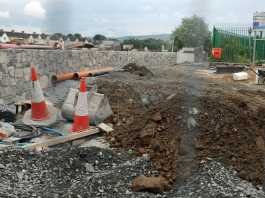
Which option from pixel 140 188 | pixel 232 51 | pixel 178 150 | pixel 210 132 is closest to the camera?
pixel 140 188

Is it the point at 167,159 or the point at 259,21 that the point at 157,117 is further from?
the point at 259,21

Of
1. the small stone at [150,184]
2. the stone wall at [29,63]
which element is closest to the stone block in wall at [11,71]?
the stone wall at [29,63]

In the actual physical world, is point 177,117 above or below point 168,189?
above

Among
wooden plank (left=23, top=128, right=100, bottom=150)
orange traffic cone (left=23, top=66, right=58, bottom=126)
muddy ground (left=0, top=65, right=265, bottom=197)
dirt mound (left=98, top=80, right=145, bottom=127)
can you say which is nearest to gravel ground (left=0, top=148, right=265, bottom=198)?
muddy ground (left=0, top=65, right=265, bottom=197)

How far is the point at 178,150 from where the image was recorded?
565cm

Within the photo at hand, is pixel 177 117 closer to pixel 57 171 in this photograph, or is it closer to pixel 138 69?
pixel 57 171

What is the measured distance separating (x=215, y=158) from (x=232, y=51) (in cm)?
1472

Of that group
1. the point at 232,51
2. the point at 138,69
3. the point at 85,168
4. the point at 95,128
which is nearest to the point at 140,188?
the point at 85,168

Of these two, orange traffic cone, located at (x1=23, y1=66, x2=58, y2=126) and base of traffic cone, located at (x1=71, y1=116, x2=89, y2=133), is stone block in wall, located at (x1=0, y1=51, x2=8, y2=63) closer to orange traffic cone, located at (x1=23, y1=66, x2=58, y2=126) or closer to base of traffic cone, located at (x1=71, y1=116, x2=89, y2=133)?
orange traffic cone, located at (x1=23, y1=66, x2=58, y2=126)

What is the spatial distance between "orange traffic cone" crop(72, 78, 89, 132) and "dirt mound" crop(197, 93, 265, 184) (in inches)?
68.9

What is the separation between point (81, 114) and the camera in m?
6.93

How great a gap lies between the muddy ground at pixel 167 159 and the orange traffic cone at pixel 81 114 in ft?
1.58

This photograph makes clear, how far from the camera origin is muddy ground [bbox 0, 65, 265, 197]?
492 cm

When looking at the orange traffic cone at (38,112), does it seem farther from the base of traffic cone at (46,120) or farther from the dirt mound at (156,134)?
the dirt mound at (156,134)
